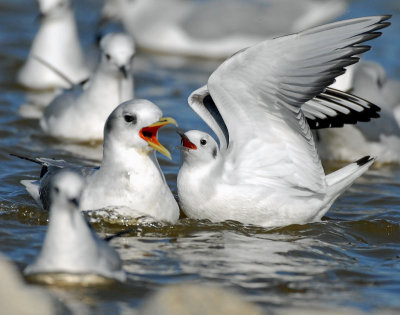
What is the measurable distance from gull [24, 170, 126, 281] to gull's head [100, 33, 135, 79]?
3.67m

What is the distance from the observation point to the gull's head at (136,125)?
6094 mm

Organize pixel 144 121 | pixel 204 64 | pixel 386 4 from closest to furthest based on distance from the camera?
pixel 144 121 < pixel 204 64 < pixel 386 4

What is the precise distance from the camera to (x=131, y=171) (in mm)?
6180

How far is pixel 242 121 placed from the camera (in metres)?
6.43

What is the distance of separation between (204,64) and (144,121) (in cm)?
685

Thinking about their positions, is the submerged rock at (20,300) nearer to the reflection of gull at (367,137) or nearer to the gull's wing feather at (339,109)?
the gull's wing feather at (339,109)

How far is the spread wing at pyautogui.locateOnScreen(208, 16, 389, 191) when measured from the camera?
592 centimetres

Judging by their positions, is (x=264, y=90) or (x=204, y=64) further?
(x=204, y=64)

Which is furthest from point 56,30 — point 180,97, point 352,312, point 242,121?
point 352,312

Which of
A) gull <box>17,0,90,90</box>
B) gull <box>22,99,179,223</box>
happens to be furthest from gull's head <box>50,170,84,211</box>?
gull <box>17,0,90,90</box>

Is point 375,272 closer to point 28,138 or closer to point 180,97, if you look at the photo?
point 28,138

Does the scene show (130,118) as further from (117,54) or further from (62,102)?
(62,102)

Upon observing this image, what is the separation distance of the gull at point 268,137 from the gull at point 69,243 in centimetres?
147

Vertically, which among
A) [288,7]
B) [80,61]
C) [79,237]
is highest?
[288,7]
